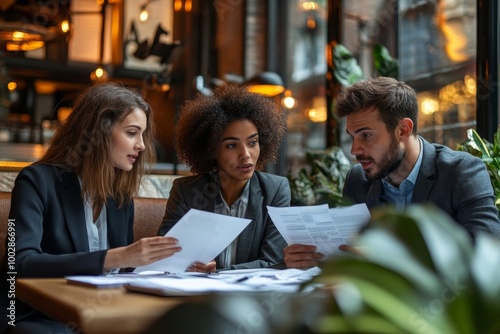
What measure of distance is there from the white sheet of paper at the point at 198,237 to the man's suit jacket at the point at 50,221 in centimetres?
25

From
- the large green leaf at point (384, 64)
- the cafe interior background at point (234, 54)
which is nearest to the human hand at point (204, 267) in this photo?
the large green leaf at point (384, 64)

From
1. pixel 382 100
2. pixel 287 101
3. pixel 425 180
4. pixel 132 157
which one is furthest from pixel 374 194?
pixel 287 101

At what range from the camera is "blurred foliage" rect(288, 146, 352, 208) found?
13.5ft

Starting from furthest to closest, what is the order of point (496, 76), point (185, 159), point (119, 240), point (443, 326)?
point (496, 76) < point (185, 159) < point (119, 240) < point (443, 326)

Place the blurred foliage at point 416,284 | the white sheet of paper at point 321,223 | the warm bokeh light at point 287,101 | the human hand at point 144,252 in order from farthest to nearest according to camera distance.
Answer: the warm bokeh light at point 287,101 < the white sheet of paper at point 321,223 < the human hand at point 144,252 < the blurred foliage at point 416,284

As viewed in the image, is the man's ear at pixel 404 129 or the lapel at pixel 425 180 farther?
the man's ear at pixel 404 129

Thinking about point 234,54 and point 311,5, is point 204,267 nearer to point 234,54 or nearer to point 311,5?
point 311,5

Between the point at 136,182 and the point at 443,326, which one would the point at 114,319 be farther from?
the point at 136,182

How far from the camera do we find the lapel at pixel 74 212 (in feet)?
7.73

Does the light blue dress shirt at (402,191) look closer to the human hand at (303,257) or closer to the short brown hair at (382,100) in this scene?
the short brown hair at (382,100)

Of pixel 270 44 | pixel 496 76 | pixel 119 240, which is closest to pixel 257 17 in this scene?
pixel 270 44

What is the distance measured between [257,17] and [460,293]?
8.19 m

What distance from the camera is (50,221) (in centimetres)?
234

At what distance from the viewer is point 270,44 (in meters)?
8.73
